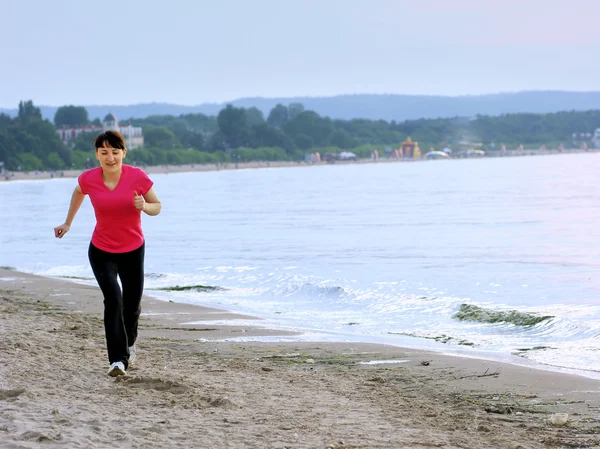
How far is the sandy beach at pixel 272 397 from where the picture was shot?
5.48 meters

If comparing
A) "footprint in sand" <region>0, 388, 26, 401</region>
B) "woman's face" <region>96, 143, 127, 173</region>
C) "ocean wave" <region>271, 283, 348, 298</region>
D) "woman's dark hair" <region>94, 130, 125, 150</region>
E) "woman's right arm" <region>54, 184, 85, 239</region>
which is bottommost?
"ocean wave" <region>271, 283, 348, 298</region>

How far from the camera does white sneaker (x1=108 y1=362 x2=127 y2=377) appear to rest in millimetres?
7145

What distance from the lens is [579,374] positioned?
7.99 metres

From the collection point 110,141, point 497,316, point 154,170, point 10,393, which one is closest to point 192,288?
point 497,316

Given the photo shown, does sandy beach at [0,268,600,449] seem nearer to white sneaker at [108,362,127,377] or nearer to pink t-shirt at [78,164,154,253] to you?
white sneaker at [108,362,127,377]

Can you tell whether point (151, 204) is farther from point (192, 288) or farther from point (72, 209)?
point (192, 288)

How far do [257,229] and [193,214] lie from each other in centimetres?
1141

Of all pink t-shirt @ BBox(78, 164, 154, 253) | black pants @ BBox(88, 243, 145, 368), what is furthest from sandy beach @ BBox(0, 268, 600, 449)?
pink t-shirt @ BBox(78, 164, 154, 253)

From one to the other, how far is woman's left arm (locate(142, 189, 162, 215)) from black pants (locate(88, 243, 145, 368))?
361 millimetres

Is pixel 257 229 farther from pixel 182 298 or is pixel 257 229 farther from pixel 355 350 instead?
pixel 355 350

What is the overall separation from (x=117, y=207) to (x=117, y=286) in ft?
1.98

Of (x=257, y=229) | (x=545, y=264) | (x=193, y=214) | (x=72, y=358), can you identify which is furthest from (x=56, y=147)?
(x=72, y=358)

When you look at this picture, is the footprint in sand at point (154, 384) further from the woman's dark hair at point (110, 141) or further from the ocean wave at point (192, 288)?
the ocean wave at point (192, 288)

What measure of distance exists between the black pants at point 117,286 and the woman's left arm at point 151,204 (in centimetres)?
36
